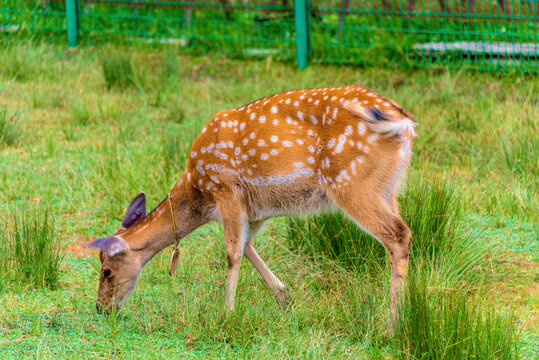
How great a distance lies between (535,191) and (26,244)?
163 inches

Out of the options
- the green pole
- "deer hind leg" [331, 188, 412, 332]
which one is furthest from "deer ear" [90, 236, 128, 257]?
the green pole

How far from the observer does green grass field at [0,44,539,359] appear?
449 cm

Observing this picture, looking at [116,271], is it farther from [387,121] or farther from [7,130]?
[7,130]

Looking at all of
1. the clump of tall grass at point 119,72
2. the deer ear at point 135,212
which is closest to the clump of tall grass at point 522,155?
the deer ear at point 135,212

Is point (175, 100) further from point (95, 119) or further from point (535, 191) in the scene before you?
point (535, 191)

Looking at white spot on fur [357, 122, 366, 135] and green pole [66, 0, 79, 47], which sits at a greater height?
green pole [66, 0, 79, 47]

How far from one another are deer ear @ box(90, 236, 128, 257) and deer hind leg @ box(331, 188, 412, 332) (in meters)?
1.42

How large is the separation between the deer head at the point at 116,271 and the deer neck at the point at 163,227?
0.22 feet

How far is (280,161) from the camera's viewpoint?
500cm

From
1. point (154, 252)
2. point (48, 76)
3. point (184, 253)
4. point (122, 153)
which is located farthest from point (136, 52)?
point (154, 252)

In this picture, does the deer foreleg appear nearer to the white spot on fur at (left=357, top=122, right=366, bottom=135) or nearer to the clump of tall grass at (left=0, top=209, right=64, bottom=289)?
the white spot on fur at (left=357, top=122, right=366, bottom=135)

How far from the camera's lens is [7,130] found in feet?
26.8

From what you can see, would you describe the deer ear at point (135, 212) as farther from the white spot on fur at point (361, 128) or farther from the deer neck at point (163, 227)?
the white spot on fur at point (361, 128)

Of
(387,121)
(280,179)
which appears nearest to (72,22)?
(280,179)
